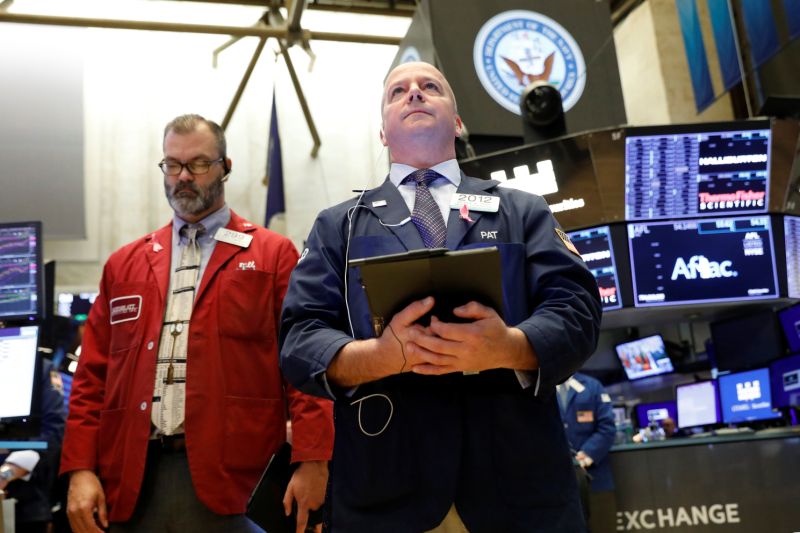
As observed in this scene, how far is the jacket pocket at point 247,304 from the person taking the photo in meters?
2.53

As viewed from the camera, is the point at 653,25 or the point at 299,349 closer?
the point at 299,349

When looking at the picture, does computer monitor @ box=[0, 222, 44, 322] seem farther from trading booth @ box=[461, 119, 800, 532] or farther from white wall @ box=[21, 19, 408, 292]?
white wall @ box=[21, 19, 408, 292]

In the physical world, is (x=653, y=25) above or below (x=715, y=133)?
above

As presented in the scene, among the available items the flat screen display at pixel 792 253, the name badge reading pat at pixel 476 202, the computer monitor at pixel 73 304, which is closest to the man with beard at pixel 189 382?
the name badge reading pat at pixel 476 202

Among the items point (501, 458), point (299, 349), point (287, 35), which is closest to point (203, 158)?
point (299, 349)

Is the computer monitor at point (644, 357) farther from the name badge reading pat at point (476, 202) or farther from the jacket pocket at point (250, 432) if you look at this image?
the name badge reading pat at point (476, 202)

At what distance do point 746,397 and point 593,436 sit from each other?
2.48 metres

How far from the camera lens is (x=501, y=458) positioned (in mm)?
1619

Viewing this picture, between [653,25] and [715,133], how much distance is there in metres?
5.95

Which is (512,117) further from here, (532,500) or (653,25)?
(653,25)

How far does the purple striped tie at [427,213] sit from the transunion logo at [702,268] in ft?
13.7

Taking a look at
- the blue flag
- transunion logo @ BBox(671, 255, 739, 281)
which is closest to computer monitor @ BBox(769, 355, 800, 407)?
transunion logo @ BBox(671, 255, 739, 281)

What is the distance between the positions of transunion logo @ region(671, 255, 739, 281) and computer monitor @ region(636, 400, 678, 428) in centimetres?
371

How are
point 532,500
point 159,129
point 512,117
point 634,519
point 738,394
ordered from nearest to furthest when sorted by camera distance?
point 532,500 → point 634,519 → point 512,117 → point 738,394 → point 159,129
